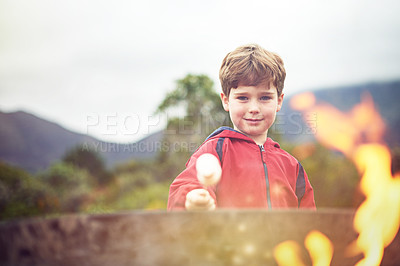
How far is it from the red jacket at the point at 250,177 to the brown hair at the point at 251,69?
0.93 ft

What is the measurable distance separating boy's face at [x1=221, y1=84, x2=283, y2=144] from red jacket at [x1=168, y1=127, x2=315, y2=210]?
78 millimetres

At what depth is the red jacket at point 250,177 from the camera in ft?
5.19

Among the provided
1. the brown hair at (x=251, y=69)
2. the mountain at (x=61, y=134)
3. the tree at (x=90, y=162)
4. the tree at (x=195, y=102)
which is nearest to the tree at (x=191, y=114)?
the tree at (x=195, y=102)

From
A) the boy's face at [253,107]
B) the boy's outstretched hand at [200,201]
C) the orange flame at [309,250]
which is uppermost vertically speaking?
the boy's face at [253,107]

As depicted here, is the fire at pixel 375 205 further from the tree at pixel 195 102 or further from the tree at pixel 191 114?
the tree at pixel 195 102

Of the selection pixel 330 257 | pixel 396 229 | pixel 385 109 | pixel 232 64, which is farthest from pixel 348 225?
pixel 385 109

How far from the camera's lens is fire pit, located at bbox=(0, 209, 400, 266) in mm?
907

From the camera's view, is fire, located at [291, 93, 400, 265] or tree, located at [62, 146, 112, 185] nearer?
fire, located at [291, 93, 400, 265]

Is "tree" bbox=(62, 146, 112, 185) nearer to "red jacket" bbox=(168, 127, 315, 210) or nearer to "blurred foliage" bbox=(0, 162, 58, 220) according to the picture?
"blurred foliage" bbox=(0, 162, 58, 220)

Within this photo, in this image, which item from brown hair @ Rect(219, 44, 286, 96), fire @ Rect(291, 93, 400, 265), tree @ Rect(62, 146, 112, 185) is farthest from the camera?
tree @ Rect(62, 146, 112, 185)

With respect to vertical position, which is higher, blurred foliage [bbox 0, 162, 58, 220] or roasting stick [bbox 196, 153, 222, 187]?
Result: roasting stick [bbox 196, 153, 222, 187]

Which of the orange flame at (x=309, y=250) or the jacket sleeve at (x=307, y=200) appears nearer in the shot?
the orange flame at (x=309, y=250)

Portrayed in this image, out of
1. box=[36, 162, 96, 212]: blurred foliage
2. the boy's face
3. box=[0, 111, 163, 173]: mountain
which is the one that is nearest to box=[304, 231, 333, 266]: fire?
the boy's face

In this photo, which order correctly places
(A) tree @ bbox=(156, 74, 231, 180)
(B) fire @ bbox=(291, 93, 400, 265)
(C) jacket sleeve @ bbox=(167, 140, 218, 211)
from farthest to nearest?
(A) tree @ bbox=(156, 74, 231, 180) → (C) jacket sleeve @ bbox=(167, 140, 218, 211) → (B) fire @ bbox=(291, 93, 400, 265)
